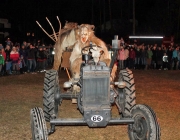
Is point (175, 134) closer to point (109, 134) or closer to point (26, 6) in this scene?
point (109, 134)

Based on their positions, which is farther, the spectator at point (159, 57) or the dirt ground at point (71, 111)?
the spectator at point (159, 57)

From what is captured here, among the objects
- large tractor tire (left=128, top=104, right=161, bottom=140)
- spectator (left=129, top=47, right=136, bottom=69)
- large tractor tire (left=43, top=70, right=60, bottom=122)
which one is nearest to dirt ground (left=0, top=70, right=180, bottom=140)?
large tractor tire (left=43, top=70, right=60, bottom=122)

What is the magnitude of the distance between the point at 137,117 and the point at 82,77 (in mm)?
1123

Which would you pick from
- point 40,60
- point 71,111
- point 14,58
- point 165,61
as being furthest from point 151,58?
point 71,111

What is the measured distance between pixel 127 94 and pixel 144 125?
154 cm

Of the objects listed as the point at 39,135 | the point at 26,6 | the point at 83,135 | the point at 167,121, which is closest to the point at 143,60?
the point at 167,121

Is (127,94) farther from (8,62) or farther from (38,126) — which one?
(8,62)

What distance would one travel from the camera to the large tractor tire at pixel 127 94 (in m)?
7.10

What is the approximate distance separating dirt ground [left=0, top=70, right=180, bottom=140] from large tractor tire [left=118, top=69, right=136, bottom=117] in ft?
1.78

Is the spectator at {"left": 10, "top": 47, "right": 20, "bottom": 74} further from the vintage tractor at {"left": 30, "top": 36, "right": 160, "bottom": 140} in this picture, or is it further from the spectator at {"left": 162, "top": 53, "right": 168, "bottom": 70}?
the vintage tractor at {"left": 30, "top": 36, "right": 160, "bottom": 140}

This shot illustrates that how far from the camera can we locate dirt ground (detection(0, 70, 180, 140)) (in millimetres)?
Result: 7117

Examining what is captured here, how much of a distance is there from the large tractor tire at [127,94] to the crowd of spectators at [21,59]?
12.1 metres

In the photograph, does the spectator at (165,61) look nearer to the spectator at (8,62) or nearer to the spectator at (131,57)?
the spectator at (131,57)

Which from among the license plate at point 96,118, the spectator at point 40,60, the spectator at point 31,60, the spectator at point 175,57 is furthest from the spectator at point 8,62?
Result: the license plate at point 96,118
